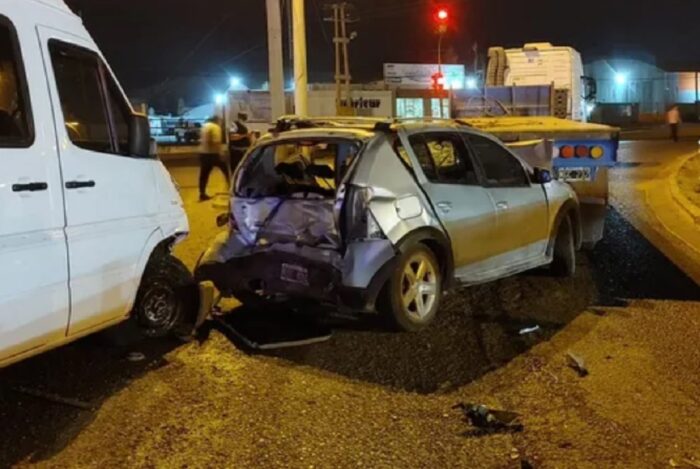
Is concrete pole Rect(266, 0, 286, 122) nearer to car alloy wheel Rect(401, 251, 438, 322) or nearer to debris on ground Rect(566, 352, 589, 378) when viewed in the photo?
car alloy wheel Rect(401, 251, 438, 322)

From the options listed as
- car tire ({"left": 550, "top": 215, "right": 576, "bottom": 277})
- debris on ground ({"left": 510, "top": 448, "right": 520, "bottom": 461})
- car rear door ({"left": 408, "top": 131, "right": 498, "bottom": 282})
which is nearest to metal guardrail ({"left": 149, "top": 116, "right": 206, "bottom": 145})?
car tire ({"left": 550, "top": 215, "right": 576, "bottom": 277})

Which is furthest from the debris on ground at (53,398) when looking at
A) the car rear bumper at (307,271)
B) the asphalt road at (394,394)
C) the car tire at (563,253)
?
the car tire at (563,253)

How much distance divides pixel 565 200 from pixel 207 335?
12.5 feet

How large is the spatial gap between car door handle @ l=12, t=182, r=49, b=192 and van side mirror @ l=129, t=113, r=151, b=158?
93cm

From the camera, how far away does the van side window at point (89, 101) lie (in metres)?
4.88

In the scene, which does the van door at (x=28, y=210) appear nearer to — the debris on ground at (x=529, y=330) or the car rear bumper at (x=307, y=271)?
the car rear bumper at (x=307, y=271)

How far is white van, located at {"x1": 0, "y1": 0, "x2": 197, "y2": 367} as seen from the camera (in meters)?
4.35

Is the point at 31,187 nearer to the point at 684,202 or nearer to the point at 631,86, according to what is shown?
the point at 684,202

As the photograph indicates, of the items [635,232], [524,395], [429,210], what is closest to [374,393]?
[524,395]

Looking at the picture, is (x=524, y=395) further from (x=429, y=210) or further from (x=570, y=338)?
(x=429, y=210)

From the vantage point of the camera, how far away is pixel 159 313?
6.07 m

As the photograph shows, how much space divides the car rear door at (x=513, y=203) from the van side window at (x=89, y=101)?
3168 millimetres

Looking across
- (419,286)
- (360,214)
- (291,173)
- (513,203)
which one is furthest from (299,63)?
(360,214)

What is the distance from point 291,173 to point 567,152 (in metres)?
3.60
